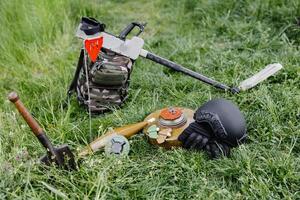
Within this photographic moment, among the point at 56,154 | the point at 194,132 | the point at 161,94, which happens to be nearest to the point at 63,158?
the point at 56,154

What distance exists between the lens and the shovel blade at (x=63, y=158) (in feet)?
8.56

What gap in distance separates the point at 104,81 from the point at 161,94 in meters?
0.53

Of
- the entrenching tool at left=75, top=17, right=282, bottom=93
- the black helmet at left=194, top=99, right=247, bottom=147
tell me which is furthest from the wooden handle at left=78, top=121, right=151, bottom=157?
the entrenching tool at left=75, top=17, right=282, bottom=93

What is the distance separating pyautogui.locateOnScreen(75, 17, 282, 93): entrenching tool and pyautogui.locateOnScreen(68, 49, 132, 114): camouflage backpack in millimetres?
69

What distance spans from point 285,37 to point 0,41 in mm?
2531

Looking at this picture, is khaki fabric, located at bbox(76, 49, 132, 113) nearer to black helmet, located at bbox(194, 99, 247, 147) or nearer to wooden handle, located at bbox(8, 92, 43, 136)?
black helmet, located at bbox(194, 99, 247, 147)

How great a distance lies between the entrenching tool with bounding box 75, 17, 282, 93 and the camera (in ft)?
10.3

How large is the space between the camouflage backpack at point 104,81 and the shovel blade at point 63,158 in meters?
0.79

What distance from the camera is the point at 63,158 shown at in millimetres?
2629

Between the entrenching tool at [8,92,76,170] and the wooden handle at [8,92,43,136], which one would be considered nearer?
the wooden handle at [8,92,43,136]

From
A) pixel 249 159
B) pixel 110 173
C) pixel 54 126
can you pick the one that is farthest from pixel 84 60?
pixel 249 159

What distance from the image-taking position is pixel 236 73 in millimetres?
3799

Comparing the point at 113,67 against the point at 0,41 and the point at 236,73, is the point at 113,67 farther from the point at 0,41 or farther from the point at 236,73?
the point at 0,41

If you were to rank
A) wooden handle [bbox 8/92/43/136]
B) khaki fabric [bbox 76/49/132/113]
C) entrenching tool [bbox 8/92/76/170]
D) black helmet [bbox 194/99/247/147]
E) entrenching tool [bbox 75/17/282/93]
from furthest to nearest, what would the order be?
khaki fabric [bbox 76/49/132/113] → entrenching tool [bbox 75/17/282/93] → black helmet [bbox 194/99/247/147] → entrenching tool [bbox 8/92/76/170] → wooden handle [bbox 8/92/43/136]
